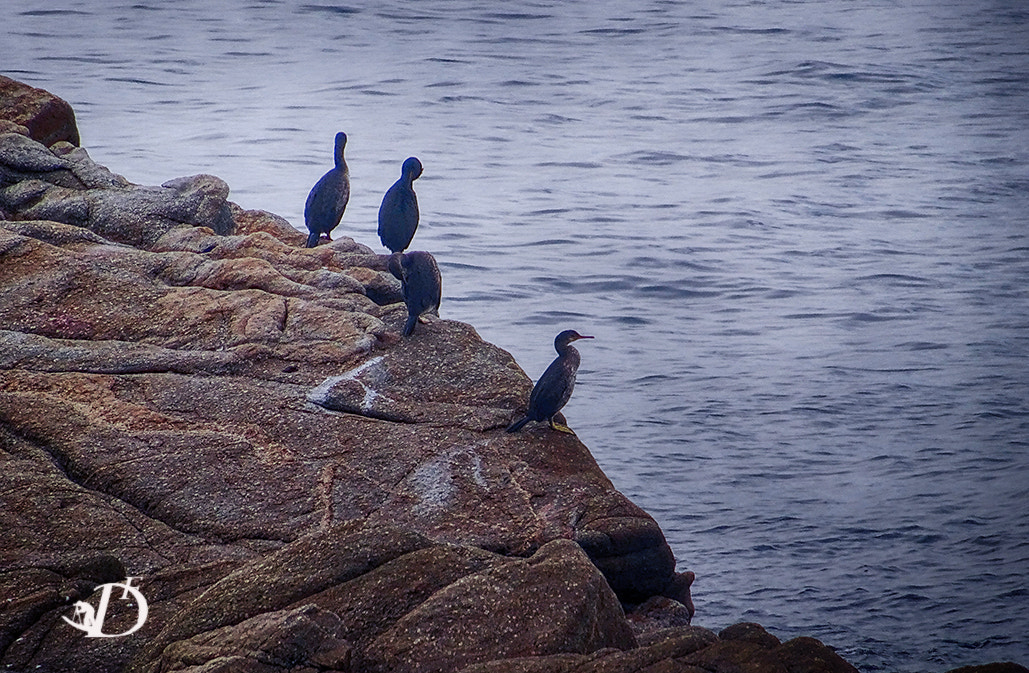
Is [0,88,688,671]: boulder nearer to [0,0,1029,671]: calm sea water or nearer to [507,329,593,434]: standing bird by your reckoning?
[507,329,593,434]: standing bird

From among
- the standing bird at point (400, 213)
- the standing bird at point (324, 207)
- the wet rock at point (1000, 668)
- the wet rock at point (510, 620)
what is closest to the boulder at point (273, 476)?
the wet rock at point (510, 620)

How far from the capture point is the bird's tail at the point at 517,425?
260 inches

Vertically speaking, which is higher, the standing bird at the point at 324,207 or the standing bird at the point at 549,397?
the standing bird at the point at 324,207

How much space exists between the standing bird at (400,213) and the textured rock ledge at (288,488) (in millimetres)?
866

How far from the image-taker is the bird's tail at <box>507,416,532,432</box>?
260 inches

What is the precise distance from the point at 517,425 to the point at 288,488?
4.82 ft

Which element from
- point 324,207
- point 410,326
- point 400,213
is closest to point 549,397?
point 410,326

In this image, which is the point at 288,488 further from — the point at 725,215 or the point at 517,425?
the point at 725,215

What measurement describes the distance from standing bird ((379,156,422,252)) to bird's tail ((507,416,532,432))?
12.0 feet

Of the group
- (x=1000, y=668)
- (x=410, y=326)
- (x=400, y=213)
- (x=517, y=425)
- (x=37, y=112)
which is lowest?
(x=1000, y=668)

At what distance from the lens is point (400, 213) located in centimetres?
997

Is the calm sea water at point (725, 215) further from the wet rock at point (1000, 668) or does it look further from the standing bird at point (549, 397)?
the wet rock at point (1000, 668)

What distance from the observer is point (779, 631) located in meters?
8.48

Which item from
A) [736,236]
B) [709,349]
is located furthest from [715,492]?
[736,236]
